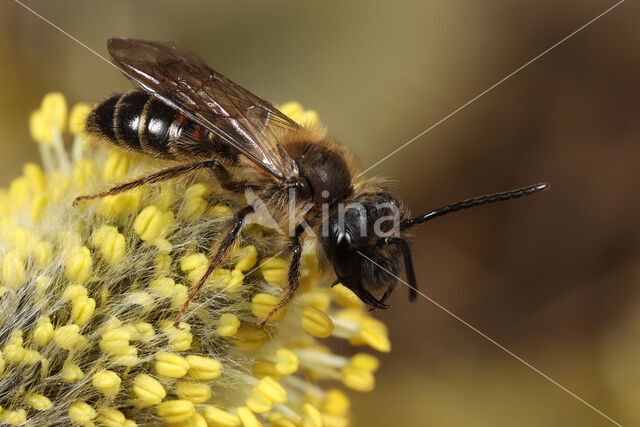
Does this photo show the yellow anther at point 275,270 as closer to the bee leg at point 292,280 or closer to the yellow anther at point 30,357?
the bee leg at point 292,280

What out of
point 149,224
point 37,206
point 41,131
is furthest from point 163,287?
point 41,131

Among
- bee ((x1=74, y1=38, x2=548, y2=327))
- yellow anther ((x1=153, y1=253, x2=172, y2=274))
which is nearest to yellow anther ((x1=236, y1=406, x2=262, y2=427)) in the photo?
bee ((x1=74, y1=38, x2=548, y2=327))

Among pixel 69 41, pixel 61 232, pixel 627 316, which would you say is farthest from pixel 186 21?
pixel 627 316

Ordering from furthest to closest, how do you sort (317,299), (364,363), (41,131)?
(41,131)
(364,363)
(317,299)

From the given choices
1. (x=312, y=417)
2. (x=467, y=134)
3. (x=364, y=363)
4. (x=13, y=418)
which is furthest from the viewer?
(x=467, y=134)

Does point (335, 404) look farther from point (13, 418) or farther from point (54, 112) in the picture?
point (54, 112)

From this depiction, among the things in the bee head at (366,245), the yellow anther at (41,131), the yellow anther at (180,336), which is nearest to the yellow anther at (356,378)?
the bee head at (366,245)
